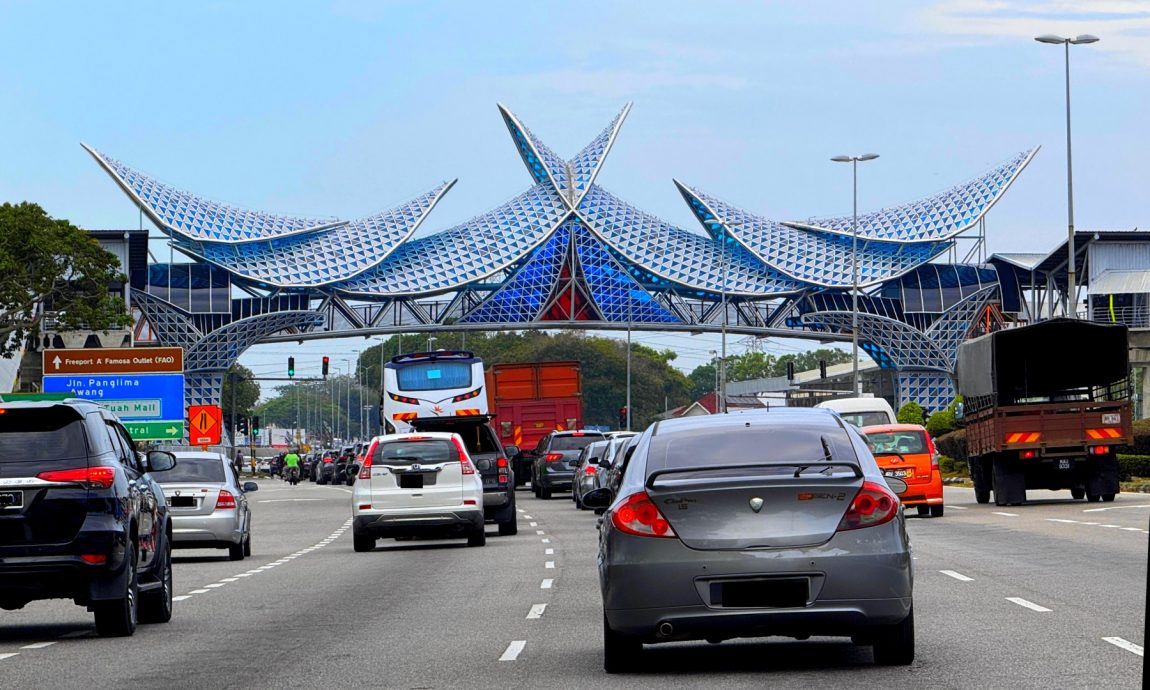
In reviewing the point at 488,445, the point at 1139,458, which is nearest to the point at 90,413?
the point at 488,445

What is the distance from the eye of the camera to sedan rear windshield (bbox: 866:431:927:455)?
3108 centimetres

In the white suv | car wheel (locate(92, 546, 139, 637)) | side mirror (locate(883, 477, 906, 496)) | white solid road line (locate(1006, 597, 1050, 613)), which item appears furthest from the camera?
the white suv

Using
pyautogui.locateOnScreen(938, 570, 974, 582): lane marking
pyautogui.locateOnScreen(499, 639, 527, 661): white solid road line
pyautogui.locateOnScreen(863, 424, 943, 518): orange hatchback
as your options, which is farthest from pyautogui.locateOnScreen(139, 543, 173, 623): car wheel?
pyautogui.locateOnScreen(863, 424, 943, 518): orange hatchback

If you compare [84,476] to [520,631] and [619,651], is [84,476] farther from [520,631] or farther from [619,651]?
[619,651]

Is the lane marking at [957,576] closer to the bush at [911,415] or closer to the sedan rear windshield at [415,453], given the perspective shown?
the sedan rear windshield at [415,453]

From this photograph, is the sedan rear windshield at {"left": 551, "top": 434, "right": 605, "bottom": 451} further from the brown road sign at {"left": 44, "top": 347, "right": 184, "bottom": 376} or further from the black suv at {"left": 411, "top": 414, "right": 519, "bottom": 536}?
the black suv at {"left": 411, "top": 414, "right": 519, "bottom": 536}

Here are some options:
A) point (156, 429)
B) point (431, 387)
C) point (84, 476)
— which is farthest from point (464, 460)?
point (156, 429)

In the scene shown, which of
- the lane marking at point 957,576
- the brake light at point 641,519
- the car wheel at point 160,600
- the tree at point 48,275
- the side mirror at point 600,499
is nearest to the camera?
the brake light at point 641,519

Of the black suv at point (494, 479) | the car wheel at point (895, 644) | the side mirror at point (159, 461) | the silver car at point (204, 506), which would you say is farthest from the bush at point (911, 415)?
the car wheel at point (895, 644)

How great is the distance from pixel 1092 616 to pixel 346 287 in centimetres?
10840

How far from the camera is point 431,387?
51.5 meters

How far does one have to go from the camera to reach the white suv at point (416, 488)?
26.2m

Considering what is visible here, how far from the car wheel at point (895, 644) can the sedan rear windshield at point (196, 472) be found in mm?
16358

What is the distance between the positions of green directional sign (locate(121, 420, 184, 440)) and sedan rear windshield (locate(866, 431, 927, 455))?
79.1 feet
